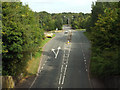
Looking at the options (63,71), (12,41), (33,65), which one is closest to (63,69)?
(63,71)

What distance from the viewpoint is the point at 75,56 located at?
29.4 metres

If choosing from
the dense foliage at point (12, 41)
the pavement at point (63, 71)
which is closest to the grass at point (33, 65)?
the pavement at point (63, 71)

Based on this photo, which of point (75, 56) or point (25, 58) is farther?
point (75, 56)

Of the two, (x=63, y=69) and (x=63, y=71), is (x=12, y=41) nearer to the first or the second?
(x=63, y=71)

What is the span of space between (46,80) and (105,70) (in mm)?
9194

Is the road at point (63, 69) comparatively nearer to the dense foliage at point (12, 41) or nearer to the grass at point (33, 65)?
the grass at point (33, 65)

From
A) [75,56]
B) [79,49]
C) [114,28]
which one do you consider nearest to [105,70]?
[114,28]

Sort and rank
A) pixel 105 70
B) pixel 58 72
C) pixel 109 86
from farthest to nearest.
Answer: pixel 58 72
pixel 109 86
pixel 105 70

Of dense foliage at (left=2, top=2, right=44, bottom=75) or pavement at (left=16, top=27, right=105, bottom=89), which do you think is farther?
pavement at (left=16, top=27, right=105, bottom=89)

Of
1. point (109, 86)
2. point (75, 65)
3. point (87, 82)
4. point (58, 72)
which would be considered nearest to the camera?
point (109, 86)

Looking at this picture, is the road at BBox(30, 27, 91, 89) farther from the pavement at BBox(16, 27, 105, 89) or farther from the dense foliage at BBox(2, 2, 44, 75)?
the dense foliage at BBox(2, 2, 44, 75)

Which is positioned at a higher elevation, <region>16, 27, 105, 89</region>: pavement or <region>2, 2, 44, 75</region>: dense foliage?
<region>2, 2, 44, 75</region>: dense foliage

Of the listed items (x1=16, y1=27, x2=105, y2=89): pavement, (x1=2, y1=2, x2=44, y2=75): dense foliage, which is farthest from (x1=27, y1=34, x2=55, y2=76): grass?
(x1=2, y1=2, x2=44, y2=75): dense foliage

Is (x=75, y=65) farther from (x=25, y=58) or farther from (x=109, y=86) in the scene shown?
(x=109, y=86)
